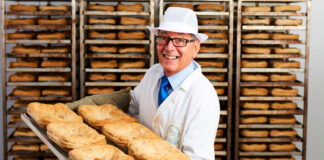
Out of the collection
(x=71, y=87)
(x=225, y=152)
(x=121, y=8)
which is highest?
(x=121, y=8)

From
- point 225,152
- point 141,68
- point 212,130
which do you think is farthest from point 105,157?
point 225,152

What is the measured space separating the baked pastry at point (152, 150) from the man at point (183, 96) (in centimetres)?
26

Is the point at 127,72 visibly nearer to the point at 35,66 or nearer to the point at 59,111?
the point at 35,66

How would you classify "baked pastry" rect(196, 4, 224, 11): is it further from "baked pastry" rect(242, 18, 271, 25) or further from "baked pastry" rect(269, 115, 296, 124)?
"baked pastry" rect(269, 115, 296, 124)

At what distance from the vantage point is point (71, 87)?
15.3 feet

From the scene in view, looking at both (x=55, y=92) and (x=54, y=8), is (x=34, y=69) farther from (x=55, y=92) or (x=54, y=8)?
(x=54, y=8)

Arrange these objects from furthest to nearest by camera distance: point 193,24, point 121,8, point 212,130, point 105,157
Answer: point 121,8 < point 193,24 < point 212,130 < point 105,157

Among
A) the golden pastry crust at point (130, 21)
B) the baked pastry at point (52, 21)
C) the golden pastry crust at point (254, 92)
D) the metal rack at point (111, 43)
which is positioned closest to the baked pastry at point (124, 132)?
the metal rack at point (111, 43)

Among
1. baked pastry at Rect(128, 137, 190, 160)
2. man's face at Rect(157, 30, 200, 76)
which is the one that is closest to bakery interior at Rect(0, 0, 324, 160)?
man's face at Rect(157, 30, 200, 76)

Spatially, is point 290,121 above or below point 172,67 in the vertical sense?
below

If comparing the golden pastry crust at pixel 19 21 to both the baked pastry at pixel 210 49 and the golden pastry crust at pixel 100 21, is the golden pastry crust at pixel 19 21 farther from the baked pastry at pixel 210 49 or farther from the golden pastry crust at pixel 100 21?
the baked pastry at pixel 210 49

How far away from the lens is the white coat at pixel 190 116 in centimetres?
215

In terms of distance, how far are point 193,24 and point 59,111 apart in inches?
36.8

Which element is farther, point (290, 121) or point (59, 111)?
point (290, 121)
